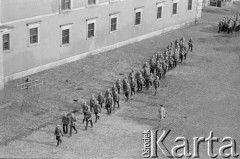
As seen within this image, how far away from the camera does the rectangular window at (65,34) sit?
38.5 metres

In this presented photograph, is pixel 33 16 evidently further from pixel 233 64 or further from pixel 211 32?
pixel 211 32

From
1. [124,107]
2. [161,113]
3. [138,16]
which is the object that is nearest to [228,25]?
[138,16]

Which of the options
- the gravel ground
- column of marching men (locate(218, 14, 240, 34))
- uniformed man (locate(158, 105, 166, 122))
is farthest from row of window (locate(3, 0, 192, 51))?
uniformed man (locate(158, 105, 166, 122))

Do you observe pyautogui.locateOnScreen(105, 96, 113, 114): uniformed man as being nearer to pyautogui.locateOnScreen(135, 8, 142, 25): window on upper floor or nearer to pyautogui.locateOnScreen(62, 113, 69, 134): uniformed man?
pyautogui.locateOnScreen(62, 113, 69, 134): uniformed man

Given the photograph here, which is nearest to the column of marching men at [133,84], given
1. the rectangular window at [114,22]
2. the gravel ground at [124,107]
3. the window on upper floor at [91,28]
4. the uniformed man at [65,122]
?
the uniformed man at [65,122]

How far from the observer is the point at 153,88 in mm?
34719

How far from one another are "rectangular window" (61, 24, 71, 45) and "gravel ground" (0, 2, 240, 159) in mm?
1752

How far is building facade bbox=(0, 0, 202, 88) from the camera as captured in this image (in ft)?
112

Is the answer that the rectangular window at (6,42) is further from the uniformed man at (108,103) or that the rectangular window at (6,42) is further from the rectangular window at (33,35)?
the uniformed man at (108,103)

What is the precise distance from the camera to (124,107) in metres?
31.2

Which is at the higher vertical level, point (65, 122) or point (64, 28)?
point (64, 28)

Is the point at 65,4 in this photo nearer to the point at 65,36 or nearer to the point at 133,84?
the point at 65,36

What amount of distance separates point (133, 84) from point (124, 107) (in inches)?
83.0

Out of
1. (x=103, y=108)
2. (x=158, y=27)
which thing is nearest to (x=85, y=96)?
(x=103, y=108)
